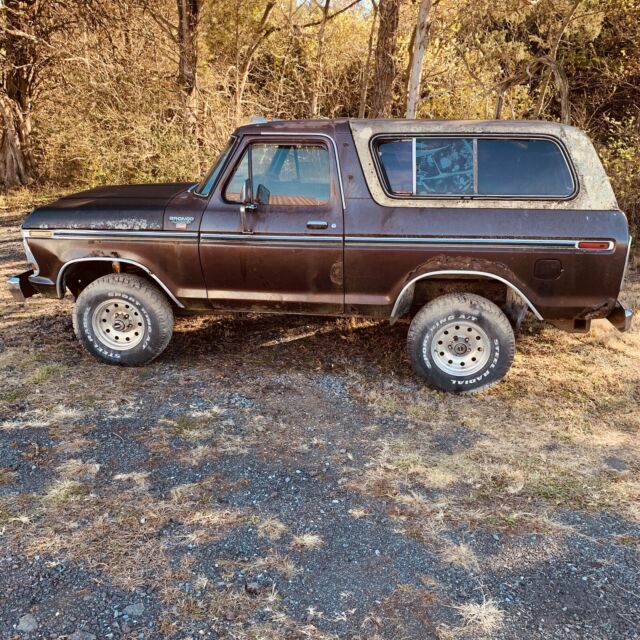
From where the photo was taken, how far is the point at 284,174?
4.70 meters

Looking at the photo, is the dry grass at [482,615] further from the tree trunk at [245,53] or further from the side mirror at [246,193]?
the tree trunk at [245,53]

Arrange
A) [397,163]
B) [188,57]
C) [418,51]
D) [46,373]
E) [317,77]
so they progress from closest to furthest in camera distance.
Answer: [397,163], [46,373], [418,51], [188,57], [317,77]

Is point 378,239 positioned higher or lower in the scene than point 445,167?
lower

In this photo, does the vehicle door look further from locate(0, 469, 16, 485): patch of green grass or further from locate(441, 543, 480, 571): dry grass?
locate(441, 543, 480, 571): dry grass

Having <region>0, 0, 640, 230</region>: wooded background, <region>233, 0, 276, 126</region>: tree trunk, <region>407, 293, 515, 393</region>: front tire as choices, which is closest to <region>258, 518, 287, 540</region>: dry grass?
<region>407, 293, 515, 393</region>: front tire

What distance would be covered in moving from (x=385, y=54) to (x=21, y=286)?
6.51 meters

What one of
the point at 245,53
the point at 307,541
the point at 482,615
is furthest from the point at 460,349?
the point at 245,53

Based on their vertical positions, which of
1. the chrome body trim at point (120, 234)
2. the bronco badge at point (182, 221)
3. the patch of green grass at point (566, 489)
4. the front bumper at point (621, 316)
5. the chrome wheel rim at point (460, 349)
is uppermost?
the bronco badge at point (182, 221)

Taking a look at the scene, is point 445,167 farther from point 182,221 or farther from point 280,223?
point 182,221

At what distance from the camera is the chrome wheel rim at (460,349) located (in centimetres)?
464

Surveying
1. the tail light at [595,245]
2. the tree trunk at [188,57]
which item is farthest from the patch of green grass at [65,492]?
the tree trunk at [188,57]

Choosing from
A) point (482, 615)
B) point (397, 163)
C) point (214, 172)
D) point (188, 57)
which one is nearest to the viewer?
point (482, 615)

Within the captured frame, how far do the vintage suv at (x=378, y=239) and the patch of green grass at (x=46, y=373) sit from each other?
351mm

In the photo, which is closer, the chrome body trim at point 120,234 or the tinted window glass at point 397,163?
the tinted window glass at point 397,163
